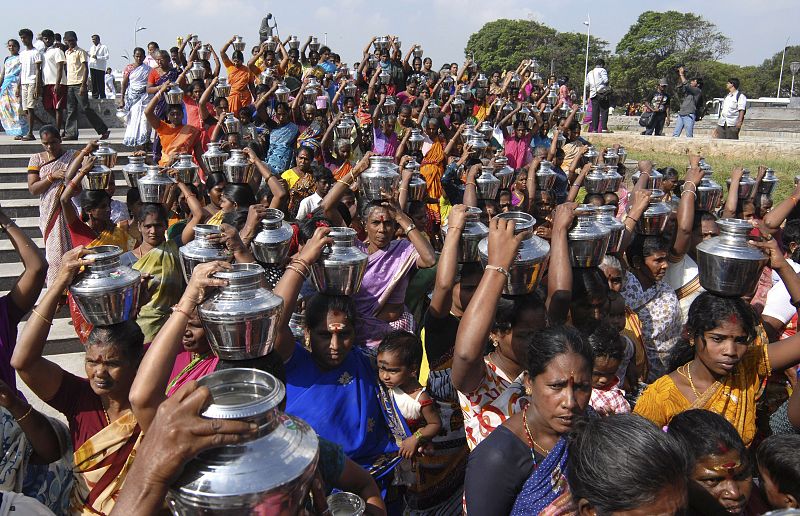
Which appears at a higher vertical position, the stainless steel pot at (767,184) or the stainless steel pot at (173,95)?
the stainless steel pot at (173,95)

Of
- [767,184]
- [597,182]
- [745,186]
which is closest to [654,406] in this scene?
[745,186]

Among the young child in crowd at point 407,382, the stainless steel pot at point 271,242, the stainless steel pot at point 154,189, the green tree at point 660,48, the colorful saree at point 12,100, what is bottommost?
the young child in crowd at point 407,382

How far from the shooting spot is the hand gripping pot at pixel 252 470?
4.11ft

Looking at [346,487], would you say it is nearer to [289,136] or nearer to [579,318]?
[579,318]

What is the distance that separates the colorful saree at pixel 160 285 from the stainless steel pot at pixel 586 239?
2458mm

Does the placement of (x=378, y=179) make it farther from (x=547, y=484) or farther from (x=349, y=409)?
(x=547, y=484)

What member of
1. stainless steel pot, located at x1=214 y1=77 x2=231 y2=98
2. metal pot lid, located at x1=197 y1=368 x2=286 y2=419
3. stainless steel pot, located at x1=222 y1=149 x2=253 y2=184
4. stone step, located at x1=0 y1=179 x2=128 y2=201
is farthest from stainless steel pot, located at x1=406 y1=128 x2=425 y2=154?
metal pot lid, located at x1=197 y1=368 x2=286 y2=419

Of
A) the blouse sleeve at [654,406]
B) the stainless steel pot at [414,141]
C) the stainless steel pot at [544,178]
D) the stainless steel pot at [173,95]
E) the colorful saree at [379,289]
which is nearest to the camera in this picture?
the blouse sleeve at [654,406]

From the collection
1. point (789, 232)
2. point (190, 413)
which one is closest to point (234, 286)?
point (190, 413)

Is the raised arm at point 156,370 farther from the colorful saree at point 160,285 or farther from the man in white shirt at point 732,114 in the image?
the man in white shirt at point 732,114

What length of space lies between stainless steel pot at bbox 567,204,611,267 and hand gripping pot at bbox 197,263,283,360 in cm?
171

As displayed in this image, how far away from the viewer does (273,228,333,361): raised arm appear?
259 centimetres

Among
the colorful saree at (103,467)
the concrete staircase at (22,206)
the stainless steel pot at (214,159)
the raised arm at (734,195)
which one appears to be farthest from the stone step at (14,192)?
the raised arm at (734,195)

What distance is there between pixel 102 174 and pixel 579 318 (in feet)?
13.3
